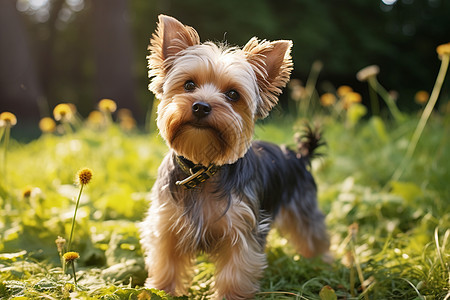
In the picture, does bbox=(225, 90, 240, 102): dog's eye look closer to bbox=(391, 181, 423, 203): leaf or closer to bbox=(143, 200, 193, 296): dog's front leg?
bbox=(143, 200, 193, 296): dog's front leg

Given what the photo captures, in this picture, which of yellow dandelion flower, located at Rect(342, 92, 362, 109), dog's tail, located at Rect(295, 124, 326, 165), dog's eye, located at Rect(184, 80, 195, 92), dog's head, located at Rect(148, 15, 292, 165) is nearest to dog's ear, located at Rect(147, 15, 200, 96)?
dog's head, located at Rect(148, 15, 292, 165)

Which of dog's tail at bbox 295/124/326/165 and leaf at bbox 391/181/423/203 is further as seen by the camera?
leaf at bbox 391/181/423/203

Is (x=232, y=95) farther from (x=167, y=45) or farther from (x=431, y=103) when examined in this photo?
(x=431, y=103)

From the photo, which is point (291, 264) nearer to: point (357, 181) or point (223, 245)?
point (223, 245)

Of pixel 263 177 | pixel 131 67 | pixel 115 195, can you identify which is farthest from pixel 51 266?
pixel 131 67

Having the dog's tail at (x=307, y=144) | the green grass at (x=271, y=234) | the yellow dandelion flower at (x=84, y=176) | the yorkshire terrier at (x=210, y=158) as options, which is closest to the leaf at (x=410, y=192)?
the green grass at (x=271, y=234)

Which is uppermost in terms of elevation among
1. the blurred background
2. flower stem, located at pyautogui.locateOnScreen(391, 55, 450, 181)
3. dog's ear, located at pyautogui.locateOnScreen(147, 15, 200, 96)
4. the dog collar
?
the blurred background

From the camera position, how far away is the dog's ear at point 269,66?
286cm

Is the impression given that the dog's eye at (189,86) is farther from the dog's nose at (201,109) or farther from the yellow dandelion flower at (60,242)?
the yellow dandelion flower at (60,242)

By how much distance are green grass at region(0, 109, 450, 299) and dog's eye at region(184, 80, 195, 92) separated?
716 mm

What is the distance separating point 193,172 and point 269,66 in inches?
35.7

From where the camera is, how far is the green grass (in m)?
2.88

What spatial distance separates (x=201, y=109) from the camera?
2525 mm

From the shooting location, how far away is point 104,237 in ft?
11.5
